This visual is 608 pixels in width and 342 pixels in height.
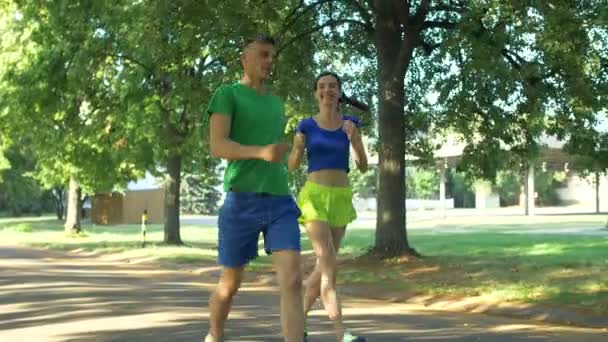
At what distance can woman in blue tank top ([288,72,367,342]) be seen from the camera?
6582 millimetres

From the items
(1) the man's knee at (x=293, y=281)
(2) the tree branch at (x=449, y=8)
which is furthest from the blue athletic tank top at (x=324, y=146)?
(2) the tree branch at (x=449, y=8)

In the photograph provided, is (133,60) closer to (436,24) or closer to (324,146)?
(436,24)

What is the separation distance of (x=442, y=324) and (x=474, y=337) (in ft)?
3.24

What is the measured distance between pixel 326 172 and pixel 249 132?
174 centimetres

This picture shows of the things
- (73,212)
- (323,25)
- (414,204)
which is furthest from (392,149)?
(414,204)

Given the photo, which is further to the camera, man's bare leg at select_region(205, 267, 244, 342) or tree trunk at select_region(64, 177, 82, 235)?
tree trunk at select_region(64, 177, 82, 235)

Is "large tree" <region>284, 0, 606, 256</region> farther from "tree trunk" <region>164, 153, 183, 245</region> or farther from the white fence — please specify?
the white fence

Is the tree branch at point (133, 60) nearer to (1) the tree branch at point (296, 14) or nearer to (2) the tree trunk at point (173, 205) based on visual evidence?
(2) the tree trunk at point (173, 205)

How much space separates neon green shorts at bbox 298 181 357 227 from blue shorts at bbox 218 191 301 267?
1506 millimetres

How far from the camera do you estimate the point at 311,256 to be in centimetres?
1930

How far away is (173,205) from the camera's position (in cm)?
2547

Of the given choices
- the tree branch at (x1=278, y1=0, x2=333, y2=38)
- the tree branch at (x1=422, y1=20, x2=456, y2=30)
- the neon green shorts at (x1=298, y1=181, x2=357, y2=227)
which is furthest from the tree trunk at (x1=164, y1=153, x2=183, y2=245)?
the neon green shorts at (x1=298, y1=181, x2=357, y2=227)

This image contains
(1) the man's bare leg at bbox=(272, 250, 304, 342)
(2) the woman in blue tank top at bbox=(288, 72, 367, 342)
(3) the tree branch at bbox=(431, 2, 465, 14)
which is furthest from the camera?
(3) the tree branch at bbox=(431, 2, 465, 14)

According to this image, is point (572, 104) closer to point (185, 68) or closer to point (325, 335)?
point (185, 68)
